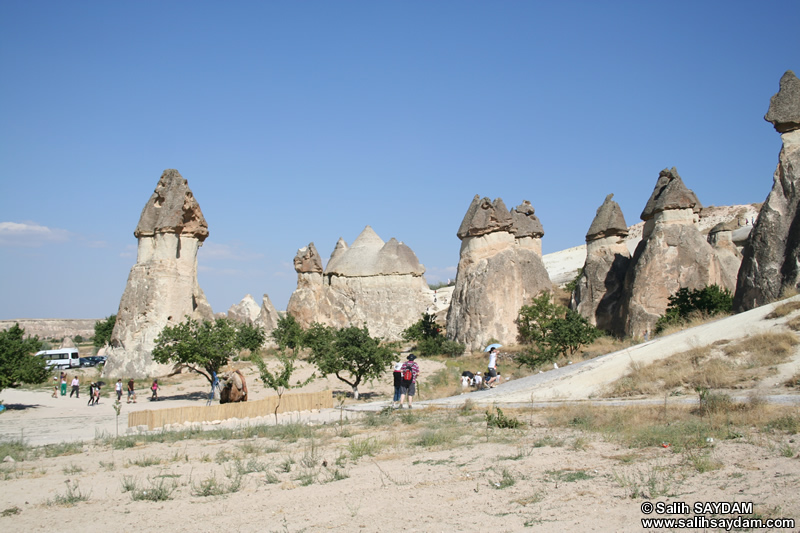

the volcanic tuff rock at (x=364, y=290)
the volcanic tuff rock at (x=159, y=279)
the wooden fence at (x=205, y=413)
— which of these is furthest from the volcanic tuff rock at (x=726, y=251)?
the volcanic tuff rock at (x=159, y=279)

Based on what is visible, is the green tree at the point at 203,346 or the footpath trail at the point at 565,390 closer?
the footpath trail at the point at 565,390

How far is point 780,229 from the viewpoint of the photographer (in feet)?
45.5

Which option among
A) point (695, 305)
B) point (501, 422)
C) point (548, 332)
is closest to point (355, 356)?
point (548, 332)

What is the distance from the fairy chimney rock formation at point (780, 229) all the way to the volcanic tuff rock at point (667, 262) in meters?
4.50

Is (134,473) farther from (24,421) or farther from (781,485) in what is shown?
(24,421)

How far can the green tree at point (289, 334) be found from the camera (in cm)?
2653

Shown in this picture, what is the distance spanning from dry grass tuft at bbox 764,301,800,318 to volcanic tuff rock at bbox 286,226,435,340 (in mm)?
21636

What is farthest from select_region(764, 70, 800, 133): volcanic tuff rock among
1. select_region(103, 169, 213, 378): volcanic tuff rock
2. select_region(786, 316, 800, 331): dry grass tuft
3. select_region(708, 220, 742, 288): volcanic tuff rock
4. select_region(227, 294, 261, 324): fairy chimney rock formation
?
select_region(227, 294, 261, 324): fairy chimney rock formation

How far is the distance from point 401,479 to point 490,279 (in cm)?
1787

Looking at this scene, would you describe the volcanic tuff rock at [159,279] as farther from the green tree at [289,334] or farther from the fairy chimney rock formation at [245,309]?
the fairy chimney rock formation at [245,309]

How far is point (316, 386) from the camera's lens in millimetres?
18703

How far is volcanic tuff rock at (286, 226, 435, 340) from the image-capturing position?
31.3 meters

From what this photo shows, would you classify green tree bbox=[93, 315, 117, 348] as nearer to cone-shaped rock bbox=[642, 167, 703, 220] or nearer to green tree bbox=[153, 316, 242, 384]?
green tree bbox=[153, 316, 242, 384]

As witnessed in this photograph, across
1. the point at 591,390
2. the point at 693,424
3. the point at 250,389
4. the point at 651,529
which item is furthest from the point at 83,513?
the point at 250,389
